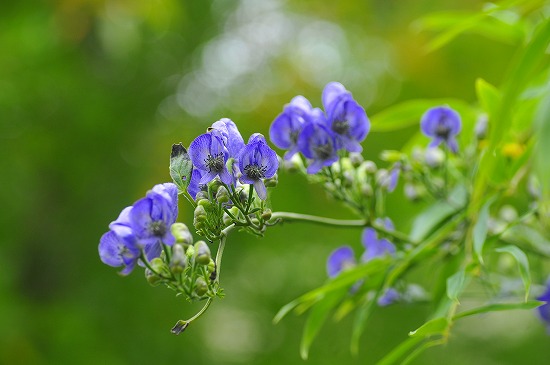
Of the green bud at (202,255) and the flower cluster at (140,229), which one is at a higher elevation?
the flower cluster at (140,229)

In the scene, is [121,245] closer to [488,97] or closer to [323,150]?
[323,150]

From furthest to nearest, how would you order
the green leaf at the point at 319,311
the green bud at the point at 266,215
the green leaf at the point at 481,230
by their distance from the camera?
the green leaf at the point at 319,311 → the green leaf at the point at 481,230 → the green bud at the point at 266,215

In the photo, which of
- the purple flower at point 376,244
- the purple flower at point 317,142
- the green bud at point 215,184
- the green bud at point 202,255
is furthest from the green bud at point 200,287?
the purple flower at point 376,244

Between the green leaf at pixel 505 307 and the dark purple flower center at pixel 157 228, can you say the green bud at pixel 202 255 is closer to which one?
the dark purple flower center at pixel 157 228

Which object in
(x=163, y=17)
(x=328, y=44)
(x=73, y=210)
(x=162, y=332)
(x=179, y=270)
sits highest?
(x=179, y=270)

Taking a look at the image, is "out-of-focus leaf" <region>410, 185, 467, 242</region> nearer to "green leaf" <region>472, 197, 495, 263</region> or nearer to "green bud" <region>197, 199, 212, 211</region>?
"green leaf" <region>472, 197, 495, 263</region>

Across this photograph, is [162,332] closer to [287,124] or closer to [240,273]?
[240,273]

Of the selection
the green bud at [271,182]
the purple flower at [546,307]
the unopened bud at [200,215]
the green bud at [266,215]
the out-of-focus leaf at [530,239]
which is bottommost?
the purple flower at [546,307]

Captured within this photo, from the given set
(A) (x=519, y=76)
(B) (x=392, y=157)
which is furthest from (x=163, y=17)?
(A) (x=519, y=76)

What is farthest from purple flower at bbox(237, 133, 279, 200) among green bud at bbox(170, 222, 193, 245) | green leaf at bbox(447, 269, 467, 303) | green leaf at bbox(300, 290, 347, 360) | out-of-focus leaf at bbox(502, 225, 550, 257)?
out-of-focus leaf at bbox(502, 225, 550, 257)

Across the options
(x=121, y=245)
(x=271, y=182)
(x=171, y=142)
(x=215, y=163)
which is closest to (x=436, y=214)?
(x=271, y=182)
